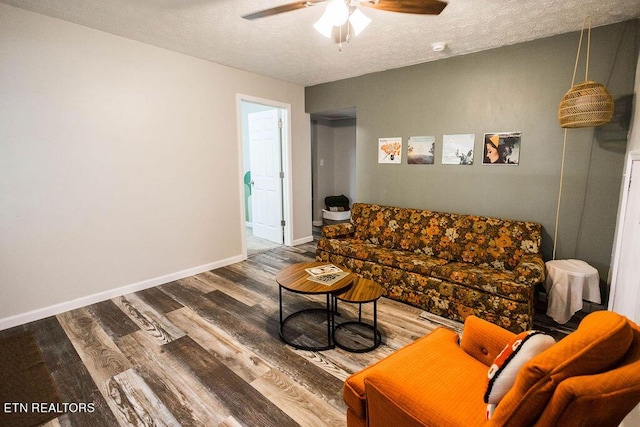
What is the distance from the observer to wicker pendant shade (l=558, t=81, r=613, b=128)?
2.23m

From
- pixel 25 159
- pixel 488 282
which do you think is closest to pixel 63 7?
pixel 25 159

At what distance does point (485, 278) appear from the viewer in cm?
256

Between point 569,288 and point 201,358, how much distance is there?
2.92m

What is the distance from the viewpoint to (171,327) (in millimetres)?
2562

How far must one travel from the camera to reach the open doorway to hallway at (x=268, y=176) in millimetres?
4719

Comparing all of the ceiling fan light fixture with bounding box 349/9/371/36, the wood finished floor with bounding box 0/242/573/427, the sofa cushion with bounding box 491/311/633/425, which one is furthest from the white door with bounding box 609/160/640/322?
the ceiling fan light fixture with bounding box 349/9/371/36

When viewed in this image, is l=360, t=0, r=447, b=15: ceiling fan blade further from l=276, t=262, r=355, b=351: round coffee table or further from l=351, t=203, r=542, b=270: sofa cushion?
l=351, t=203, r=542, b=270: sofa cushion

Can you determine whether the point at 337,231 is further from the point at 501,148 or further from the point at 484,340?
the point at 484,340

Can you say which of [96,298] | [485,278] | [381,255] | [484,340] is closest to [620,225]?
[485,278]

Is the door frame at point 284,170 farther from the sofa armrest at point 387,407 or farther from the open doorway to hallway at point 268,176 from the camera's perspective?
the sofa armrest at point 387,407

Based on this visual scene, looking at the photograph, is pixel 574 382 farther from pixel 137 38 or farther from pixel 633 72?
pixel 137 38

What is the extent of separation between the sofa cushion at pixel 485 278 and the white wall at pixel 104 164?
Result: 273 cm

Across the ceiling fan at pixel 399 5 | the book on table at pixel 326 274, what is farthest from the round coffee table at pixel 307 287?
the ceiling fan at pixel 399 5

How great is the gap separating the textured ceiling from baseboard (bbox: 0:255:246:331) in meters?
2.49
